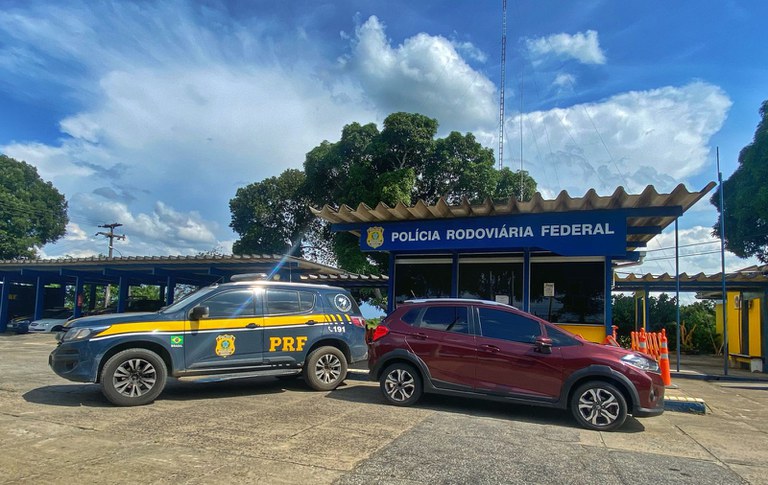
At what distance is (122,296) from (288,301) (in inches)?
752

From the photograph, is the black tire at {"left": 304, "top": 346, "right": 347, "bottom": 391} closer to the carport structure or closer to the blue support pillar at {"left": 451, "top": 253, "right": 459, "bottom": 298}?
the blue support pillar at {"left": 451, "top": 253, "right": 459, "bottom": 298}

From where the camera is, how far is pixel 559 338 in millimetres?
7160

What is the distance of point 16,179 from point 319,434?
4052 cm

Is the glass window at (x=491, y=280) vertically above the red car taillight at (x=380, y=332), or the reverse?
the glass window at (x=491, y=280)

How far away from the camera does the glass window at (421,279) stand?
513 inches

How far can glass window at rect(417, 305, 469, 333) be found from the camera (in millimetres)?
7703

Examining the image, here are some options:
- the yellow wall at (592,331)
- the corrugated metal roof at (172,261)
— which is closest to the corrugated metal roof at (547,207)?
the yellow wall at (592,331)

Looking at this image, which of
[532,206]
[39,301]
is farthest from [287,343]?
[39,301]

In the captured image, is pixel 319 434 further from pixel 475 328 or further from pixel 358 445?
pixel 475 328

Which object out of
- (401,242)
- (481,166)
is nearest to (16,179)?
(481,166)

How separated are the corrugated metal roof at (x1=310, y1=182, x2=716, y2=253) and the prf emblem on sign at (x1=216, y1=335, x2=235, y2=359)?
490cm

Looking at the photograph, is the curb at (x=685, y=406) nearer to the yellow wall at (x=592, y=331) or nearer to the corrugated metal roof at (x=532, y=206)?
the yellow wall at (x=592, y=331)

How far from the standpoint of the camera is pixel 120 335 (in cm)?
735

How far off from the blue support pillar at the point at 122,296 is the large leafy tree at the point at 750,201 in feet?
95.6
